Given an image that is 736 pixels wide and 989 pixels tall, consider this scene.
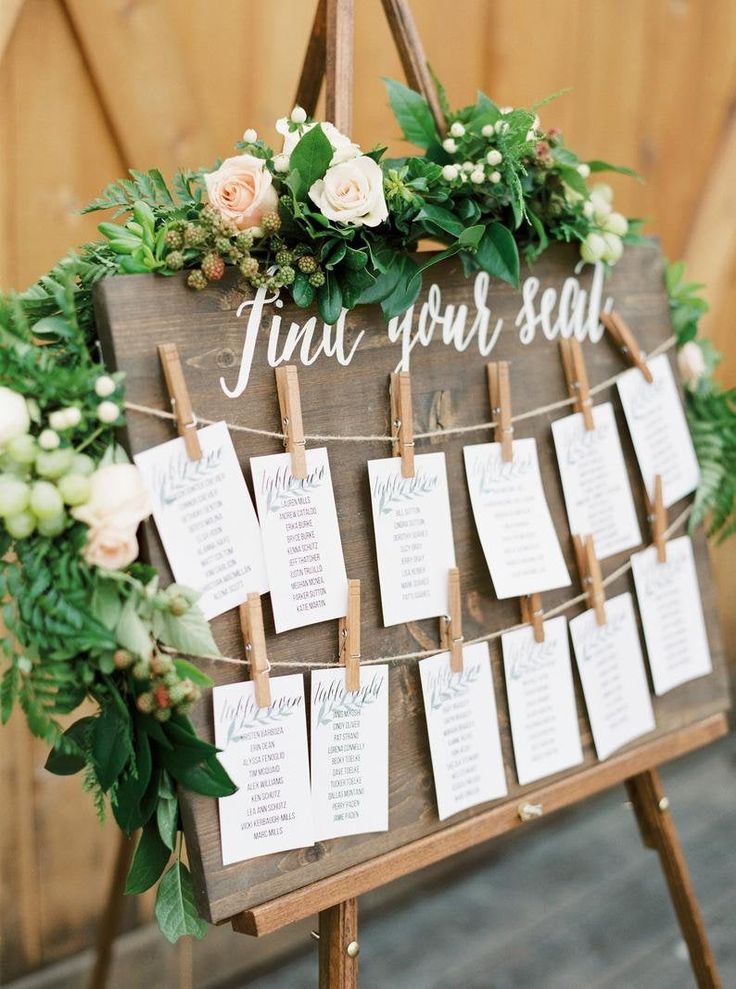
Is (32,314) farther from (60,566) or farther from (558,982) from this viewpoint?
(558,982)

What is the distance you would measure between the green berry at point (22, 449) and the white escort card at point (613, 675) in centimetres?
75

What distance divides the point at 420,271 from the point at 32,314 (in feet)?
1.38

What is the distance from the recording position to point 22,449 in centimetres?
81

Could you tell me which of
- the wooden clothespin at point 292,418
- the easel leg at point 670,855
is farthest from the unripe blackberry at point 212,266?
the easel leg at point 670,855

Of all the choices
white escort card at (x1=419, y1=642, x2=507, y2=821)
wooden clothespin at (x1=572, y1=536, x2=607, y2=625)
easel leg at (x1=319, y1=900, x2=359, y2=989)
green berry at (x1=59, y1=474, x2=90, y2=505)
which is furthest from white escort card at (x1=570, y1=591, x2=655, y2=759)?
green berry at (x1=59, y1=474, x2=90, y2=505)

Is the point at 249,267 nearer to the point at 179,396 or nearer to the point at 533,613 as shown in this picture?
the point at 179,396

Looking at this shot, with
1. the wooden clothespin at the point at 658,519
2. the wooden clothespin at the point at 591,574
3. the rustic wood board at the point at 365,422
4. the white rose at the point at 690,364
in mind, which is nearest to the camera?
the rustic wood board at the point at 365,422

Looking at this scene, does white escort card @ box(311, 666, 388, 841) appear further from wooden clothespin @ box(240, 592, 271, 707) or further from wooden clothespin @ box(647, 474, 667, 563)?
wooden clothespin @ box(647, 474, 667, 563)

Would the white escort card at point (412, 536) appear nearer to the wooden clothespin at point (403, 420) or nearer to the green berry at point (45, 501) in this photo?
the wooden clothespin at point (403, 420)

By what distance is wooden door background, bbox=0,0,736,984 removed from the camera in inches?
54.3

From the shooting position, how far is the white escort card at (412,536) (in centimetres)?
106

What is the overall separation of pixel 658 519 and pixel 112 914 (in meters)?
1.03

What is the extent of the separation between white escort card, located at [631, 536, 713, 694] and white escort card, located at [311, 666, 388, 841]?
1.66 feet

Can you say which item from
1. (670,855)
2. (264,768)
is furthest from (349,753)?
(670,855)
